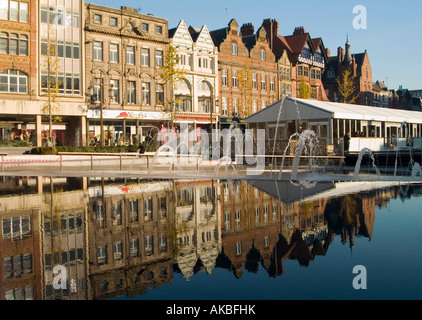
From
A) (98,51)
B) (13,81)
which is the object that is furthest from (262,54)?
(13,81)

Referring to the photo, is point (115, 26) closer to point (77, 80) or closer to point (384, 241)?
point (77, 80)

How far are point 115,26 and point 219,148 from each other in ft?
63.2

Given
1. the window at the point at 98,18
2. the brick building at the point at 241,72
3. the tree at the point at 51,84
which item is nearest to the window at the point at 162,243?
the tree at the point at 51,84

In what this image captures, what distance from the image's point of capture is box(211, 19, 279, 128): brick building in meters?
56.2

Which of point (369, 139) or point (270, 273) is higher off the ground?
point (369, 139)

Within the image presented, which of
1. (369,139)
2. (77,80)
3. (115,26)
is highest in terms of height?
(115,26)

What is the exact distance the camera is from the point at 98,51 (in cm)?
4534

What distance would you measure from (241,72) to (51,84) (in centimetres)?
2297

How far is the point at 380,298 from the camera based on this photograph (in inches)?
196

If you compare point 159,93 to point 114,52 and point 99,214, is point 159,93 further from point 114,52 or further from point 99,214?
point 99,214

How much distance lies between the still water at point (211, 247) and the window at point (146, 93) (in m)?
35.8

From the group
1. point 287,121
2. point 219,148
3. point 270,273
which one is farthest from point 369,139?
point 270,273
